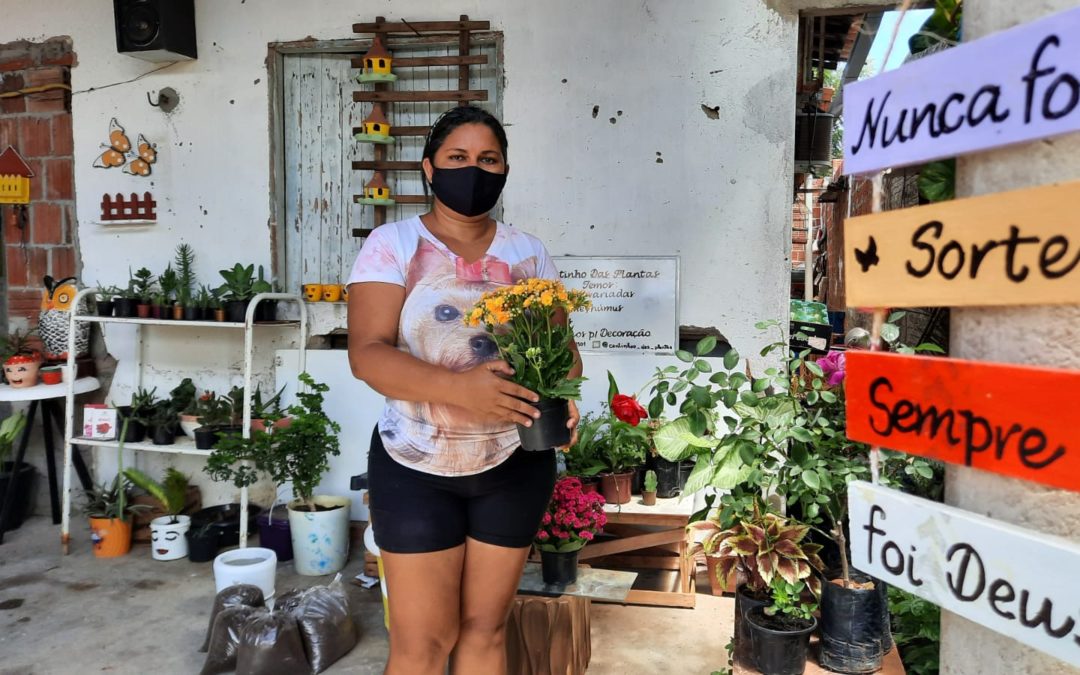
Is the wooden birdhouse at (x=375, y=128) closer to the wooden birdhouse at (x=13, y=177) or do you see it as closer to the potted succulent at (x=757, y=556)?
the wooden birdhouse at (x=13, y=177)

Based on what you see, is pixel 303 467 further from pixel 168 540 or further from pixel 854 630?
pixel 854 630

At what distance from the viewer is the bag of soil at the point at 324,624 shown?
8.36ft

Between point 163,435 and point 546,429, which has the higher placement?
point 546,429

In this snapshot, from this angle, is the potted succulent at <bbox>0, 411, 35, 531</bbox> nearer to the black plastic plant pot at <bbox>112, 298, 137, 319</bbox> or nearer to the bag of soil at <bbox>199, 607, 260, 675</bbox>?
the black plastic plant pot at <bbox>112, 298, 137, 319</bbox>

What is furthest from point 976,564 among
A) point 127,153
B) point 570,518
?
point 127,153

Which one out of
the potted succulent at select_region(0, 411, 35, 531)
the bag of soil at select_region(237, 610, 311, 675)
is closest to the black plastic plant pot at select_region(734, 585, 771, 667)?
the bag of soil at select_region(237, 610, 311, 675)

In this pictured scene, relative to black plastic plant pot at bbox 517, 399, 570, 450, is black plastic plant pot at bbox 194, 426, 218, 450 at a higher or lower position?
lower

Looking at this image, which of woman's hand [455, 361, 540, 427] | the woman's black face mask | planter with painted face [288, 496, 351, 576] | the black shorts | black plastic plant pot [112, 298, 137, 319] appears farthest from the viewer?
black plastic plant pot [112, 298, 137, 319]

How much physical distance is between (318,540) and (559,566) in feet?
4.45

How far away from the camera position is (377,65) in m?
3.56

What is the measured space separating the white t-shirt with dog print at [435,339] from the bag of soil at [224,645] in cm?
134

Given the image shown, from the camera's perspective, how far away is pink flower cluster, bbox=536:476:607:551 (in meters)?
2.52

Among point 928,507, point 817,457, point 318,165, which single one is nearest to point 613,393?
point 817,457

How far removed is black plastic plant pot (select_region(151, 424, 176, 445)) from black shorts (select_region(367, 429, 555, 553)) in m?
2.47
